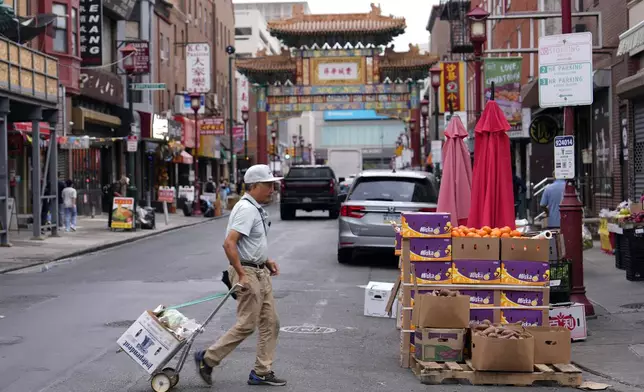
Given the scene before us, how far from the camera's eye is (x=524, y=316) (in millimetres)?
9102

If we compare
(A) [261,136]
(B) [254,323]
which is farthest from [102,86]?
(B) [254,323]

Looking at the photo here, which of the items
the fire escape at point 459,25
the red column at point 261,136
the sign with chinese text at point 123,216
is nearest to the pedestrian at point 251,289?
the sign with chinese text at point 123,216

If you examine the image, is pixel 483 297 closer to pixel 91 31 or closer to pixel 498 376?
pixel 498 376

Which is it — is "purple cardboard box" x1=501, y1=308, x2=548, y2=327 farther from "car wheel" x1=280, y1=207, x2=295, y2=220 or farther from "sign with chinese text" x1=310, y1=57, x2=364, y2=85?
"sign with chinese text" x1=310, y1=57, x2=364, y2=85

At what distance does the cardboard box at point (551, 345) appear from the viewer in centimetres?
834

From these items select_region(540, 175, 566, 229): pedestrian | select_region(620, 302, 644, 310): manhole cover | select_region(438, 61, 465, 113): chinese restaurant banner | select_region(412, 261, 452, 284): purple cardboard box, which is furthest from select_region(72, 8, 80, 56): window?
select_region(412, 261, 452, 284): purple cardboard box

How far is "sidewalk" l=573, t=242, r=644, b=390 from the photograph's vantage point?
8.70m

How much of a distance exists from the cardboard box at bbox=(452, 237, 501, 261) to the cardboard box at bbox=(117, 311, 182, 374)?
2.95 m

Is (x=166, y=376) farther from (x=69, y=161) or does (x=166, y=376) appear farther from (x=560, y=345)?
(x=69, y=161)

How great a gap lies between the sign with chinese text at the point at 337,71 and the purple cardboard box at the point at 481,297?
55.1 meters

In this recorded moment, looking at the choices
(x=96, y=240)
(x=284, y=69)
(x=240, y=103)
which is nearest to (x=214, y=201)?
(x=96, y=240)

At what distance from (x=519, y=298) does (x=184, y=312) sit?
5.01 metres

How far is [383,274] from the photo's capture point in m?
17.5

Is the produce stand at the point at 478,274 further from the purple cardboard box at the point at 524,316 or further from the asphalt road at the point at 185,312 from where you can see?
the asphalt road at the point at 185,312
